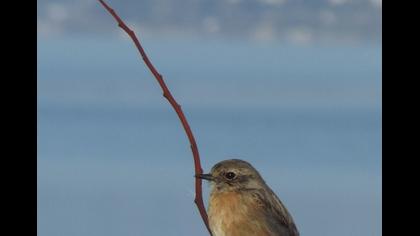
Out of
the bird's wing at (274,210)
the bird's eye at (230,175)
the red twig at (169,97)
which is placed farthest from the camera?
the bird's eye at (230,175)

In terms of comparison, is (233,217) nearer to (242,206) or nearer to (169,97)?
(242,206)

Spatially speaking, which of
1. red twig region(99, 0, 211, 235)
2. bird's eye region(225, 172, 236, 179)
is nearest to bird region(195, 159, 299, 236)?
Answer: bird's eye region(225, 172, 236, 179)

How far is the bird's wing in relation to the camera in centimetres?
421

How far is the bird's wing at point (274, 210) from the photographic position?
421 cm

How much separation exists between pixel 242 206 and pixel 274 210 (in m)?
0.25

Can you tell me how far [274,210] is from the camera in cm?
427

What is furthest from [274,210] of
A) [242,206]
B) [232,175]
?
[232,175]

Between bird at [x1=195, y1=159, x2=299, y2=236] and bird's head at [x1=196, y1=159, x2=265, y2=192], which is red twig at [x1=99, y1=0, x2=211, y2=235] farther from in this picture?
bird's head at [x1=196, y1=159, x2=265, y2=192]

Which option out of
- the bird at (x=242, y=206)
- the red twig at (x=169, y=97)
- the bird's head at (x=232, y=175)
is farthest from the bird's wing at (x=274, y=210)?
the red twig at (x=169, y=97)

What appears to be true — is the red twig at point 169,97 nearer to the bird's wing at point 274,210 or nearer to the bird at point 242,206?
the bird at point 242,206
